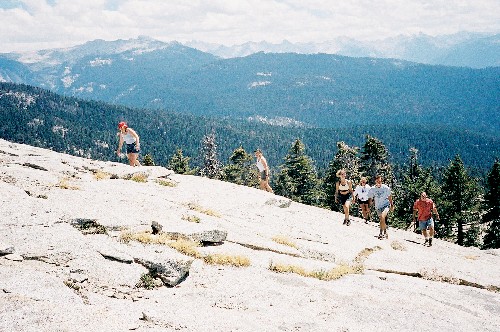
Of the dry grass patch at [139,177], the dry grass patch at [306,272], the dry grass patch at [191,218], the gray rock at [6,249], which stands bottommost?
the dry grass patch at [306,272]

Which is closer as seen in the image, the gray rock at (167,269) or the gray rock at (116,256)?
the gray rock at (167,269)

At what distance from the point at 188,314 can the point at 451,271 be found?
1061 centimetres

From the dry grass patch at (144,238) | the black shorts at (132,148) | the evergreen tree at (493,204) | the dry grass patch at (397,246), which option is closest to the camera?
the dry grass patch at (144,238)

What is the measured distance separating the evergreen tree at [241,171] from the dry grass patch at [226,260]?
197 ft

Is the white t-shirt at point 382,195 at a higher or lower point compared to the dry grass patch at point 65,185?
higher

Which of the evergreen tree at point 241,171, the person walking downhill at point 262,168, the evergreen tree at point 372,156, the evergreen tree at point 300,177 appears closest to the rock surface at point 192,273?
the person walking downhill at point 262,168

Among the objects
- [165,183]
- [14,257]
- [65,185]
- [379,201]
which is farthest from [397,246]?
[14,257]

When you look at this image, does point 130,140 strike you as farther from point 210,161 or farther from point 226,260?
point 210,161

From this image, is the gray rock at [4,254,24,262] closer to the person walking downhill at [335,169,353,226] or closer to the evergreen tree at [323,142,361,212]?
the person walking downhill at [335,169,353,226]

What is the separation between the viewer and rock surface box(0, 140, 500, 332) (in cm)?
718

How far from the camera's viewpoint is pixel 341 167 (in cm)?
5666

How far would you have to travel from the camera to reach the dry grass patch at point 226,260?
1031cm

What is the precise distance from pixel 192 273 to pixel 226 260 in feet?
3.94

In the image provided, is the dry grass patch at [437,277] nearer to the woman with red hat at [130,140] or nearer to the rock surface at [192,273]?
the rock surface at [192,273]
